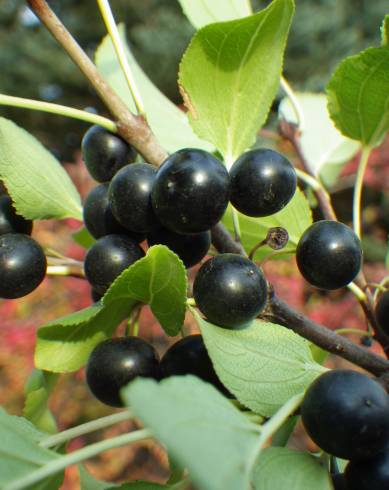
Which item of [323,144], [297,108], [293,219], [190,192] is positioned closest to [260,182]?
[190,192]

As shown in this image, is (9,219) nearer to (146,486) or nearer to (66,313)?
(146,486)

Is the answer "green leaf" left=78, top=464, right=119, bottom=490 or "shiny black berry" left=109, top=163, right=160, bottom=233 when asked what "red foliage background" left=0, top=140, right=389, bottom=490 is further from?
"shiny black berry" left=109, top=163, right=160, bottom=233

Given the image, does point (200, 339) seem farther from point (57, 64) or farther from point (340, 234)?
point (57, 64)

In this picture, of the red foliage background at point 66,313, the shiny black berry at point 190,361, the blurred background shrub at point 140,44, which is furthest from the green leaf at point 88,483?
the blurred background shrub at point 140,44

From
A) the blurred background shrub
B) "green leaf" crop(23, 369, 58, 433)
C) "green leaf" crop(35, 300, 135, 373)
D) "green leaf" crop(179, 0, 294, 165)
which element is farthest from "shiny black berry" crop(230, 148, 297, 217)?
the blurred background shrub

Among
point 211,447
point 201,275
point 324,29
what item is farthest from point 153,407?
point 324,29

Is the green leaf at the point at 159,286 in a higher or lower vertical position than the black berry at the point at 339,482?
higher

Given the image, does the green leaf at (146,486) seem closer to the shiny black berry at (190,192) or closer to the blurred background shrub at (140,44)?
the shiny black berry at (190,192)
